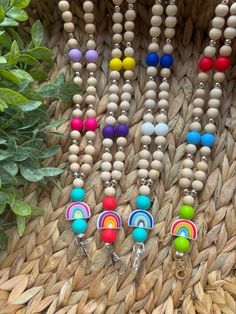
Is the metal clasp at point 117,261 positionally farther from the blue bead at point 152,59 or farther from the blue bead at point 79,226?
the blue bead at point 152,59

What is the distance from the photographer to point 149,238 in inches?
26.5

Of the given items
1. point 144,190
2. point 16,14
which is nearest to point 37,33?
point 16,14

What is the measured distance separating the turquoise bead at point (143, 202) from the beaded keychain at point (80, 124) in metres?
0.07

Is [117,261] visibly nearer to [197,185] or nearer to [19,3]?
[197,185]

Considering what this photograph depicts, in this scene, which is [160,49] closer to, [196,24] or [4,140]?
[196,24]

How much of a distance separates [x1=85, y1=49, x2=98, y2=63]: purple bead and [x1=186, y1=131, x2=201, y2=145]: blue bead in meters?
0.17

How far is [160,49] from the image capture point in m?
0.70

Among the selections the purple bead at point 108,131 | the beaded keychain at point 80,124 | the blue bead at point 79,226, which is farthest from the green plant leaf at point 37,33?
the blue bead at point 79,226

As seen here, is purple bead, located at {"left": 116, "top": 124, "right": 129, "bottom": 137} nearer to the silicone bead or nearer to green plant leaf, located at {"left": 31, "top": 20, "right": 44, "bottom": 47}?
the silicone bead

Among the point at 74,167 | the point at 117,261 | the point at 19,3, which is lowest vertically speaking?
the point at 117,261

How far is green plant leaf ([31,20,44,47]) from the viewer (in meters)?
0.69

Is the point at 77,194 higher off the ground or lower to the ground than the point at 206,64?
lower

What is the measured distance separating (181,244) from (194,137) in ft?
0.47

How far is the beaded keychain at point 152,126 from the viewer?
0.66 meters
